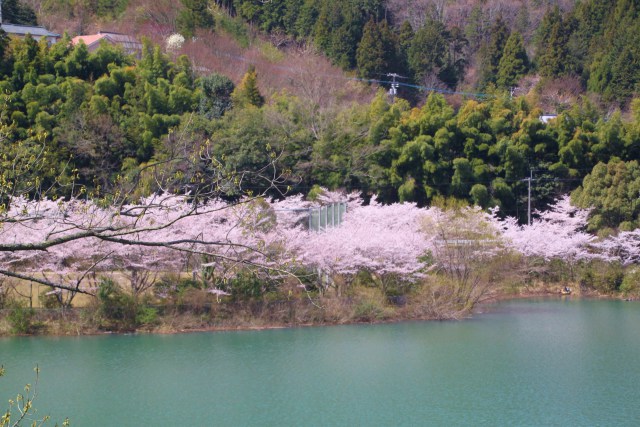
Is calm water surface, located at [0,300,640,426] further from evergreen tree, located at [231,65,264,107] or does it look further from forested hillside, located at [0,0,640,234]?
evergreen tree, located at [231,65,264,107]

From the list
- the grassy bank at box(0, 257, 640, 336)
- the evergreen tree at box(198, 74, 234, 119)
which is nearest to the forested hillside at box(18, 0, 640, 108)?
the evergreen tree at box(198, 74, 234, 119)

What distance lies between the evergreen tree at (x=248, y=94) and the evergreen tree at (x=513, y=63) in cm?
1094

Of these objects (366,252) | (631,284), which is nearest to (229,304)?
(366,252)

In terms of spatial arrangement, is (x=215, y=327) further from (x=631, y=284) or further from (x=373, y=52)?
(x=373, y=52)

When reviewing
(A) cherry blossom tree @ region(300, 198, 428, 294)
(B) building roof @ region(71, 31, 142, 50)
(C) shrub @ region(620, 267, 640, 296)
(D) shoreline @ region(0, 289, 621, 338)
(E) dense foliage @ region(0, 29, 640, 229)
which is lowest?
(D) shoreline @ region(0, 289, 621, 338)

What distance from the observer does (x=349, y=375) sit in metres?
11.2

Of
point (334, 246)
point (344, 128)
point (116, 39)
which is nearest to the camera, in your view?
point (334, 246)

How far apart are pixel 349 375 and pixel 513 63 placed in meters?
23.4

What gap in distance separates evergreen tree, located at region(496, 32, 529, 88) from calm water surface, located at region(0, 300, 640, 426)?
730 inches

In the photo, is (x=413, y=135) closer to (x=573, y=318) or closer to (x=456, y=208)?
(x=456, y=208)

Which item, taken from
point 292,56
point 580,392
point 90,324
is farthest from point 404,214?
point 292,56

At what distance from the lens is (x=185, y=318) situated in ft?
47.5

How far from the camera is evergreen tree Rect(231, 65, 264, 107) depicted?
2494 centimetres

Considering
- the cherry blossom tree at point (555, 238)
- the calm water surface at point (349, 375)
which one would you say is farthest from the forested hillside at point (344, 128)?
the calm water surface at point (349, 375)
